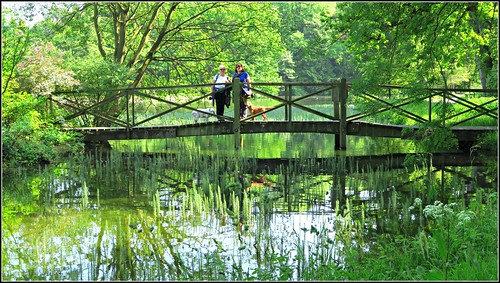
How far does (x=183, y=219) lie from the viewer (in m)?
9.19

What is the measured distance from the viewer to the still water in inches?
270

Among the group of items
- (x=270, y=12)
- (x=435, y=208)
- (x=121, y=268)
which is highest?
(x=270, y=12)

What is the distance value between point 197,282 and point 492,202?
4377 millimetres

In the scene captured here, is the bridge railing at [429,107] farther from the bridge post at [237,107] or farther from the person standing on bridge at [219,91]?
the person standing on bridge at [219,91]

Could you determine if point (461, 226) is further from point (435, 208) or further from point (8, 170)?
point (8, 170)

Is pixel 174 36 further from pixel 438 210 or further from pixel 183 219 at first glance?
pixel 438 210

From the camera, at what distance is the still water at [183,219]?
6.87 metres

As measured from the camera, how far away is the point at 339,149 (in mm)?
18125

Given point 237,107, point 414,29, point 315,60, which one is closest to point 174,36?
point 237,107

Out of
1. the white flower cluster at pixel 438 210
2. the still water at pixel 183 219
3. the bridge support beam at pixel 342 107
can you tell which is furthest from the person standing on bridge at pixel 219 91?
the white flower cluster at pixel 438 210

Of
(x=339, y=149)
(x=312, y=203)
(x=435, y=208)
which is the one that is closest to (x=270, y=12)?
(x=339, y=149)

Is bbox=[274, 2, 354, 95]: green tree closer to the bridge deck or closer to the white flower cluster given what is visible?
the bridge deck

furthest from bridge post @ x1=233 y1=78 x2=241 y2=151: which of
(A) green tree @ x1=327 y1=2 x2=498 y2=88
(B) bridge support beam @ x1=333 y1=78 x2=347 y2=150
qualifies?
(A) green tree @ x1=327 y1=2 x2=498 y2=88

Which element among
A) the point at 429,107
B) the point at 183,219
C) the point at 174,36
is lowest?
the point at 183,219
